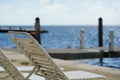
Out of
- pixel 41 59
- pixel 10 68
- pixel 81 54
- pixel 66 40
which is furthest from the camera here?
pixel 66 40

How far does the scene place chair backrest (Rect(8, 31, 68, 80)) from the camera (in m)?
Result: 4.55

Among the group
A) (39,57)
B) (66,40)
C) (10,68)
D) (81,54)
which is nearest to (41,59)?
(39,57)

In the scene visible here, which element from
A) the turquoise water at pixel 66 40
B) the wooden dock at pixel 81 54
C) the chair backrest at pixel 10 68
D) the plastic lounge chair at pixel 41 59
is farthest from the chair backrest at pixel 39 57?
the turquoise water at pixel 66 40

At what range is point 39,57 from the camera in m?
4.91

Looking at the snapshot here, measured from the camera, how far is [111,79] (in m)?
7.23

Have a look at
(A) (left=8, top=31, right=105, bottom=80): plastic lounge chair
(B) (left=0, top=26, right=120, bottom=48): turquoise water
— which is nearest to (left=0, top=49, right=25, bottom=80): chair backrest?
(A) (left=8, top=31, right=105, bottom=80): plastic lounge chair

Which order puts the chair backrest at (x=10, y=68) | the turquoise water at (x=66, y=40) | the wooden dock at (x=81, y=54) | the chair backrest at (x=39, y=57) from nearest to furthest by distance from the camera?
the chair backrest at (x=39, y=57)
the chair backrest at (x=10, y=68)
the wooden dock at (x=81, y=54)
the turquoise water at (x=66, y=40)

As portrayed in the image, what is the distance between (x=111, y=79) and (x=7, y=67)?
273 centimetres

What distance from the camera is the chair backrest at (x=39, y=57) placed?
4.55 m

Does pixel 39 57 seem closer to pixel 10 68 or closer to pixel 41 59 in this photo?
pixel 41 59

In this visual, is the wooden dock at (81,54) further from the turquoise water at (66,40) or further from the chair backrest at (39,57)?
the chair backrest at (39,57)

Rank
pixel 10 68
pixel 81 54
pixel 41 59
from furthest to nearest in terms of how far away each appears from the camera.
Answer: pixel 81 54
pixel 10 68
pixel 41 59

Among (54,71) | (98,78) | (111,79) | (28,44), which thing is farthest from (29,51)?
(111,79)

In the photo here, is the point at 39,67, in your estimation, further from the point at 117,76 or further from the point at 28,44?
the point at 117,76
